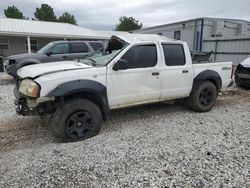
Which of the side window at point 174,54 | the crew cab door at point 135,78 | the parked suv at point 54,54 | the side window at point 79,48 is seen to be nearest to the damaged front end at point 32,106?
the crew cab door at point 135,78

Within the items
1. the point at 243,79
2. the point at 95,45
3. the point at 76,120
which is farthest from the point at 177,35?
the point at 76,120

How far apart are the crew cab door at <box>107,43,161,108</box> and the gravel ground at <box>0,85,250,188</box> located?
0.63 meters

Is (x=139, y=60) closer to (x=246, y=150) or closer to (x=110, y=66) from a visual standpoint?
(x=110, y=66)

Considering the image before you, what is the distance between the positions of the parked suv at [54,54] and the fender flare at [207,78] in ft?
18.5

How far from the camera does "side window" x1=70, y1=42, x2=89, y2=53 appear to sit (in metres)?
9.91

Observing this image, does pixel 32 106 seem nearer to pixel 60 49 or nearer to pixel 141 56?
pixel 141 56

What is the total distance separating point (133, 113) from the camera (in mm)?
5652

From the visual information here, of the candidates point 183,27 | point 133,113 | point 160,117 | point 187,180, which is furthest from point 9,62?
point 183,27

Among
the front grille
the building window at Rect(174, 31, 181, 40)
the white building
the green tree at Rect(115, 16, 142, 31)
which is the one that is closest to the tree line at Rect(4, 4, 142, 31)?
the green tree at Rect(115, 16, 142, 31)

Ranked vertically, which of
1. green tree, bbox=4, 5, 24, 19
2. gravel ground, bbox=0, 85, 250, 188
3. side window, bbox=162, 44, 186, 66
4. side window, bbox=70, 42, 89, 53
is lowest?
gravel ground, bbox=0, 85, 250, 188

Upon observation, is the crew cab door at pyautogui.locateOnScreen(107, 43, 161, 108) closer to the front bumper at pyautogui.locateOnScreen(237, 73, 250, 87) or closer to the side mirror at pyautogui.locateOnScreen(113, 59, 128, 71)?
the side mirror at pyautogui.locateOnScreen(113, 59, 128, 71)

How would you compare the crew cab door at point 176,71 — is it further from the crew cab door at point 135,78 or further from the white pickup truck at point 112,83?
the crew cab door at point 135,78

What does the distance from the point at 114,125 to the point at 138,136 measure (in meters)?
0.78

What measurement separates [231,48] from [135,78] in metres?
12.5
